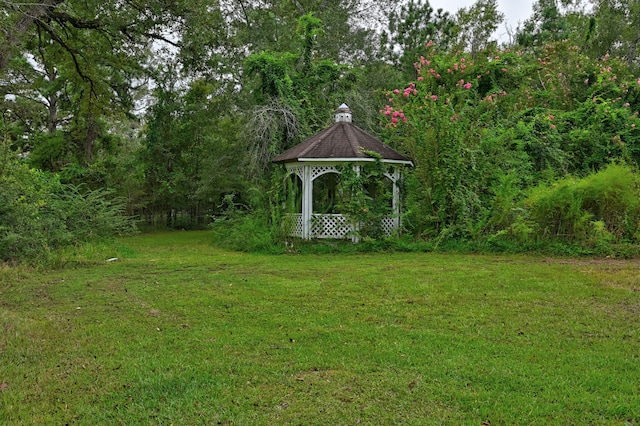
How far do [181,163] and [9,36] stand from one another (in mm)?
10226

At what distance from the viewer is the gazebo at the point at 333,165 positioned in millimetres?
11531

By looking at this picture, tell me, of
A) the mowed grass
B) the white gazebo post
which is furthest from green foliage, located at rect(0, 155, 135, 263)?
the white gazebo post

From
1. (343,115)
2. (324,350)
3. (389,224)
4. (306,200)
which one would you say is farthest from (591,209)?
(324,350)

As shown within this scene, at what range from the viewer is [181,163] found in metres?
20.1

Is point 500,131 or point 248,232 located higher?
point 500,131

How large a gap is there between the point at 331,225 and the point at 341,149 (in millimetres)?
1947

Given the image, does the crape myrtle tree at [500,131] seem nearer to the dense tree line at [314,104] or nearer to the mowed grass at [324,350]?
the dense tree line at [314,104]

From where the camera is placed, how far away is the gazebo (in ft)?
37.8

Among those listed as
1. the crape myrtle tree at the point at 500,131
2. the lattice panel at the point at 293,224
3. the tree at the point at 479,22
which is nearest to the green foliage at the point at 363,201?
the crape myrtle tree at the point at 500,131

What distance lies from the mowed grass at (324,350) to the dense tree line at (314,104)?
3660 millimetres

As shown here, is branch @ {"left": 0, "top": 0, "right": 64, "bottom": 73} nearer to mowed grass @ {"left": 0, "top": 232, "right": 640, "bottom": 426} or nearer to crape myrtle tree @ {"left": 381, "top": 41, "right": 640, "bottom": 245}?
mowed grass @ {"left": 0, "top": 232, "right": 640, "bottom": 426}

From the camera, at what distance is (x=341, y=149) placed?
11.7 m

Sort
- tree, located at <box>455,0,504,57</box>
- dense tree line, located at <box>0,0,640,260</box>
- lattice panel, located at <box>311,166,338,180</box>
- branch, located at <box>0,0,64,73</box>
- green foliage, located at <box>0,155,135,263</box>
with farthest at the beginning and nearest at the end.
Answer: tree, located at <box>455,0,504,57</box>, lattice panel, located at <box>311,166,338,180</box>, dense tree line, located at <box>0,0,640,260</box>, branch, located at <box>0,0,64,73</box>, green foliage, located at <box>0,155,135,263</box>

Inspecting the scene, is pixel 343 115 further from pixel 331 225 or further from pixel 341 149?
pixel 331 225
